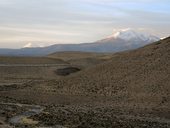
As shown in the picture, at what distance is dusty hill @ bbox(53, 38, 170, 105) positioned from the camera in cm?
4451

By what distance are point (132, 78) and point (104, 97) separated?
18.6 ft

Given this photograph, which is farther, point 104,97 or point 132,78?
point 132,78

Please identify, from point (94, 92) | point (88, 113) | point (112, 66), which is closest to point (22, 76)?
point (112, 66)

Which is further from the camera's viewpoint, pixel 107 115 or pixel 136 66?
pixel 136 66

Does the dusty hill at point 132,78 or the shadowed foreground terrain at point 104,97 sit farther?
the dusty hill at point 132,78

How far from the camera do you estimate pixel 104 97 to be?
45.7 metres

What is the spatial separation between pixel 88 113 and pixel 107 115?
150 cm

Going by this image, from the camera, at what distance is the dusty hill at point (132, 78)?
44506mm

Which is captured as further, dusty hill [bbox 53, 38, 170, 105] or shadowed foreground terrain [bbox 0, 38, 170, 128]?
dusty hill [bbox 53, 38, 170, 105]

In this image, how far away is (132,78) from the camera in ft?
164

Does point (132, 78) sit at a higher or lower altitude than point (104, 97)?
higher

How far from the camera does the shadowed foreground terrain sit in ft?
97.8

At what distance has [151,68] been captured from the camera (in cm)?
5122

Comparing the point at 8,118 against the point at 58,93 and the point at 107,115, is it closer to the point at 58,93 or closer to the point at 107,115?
the point at 107,115
